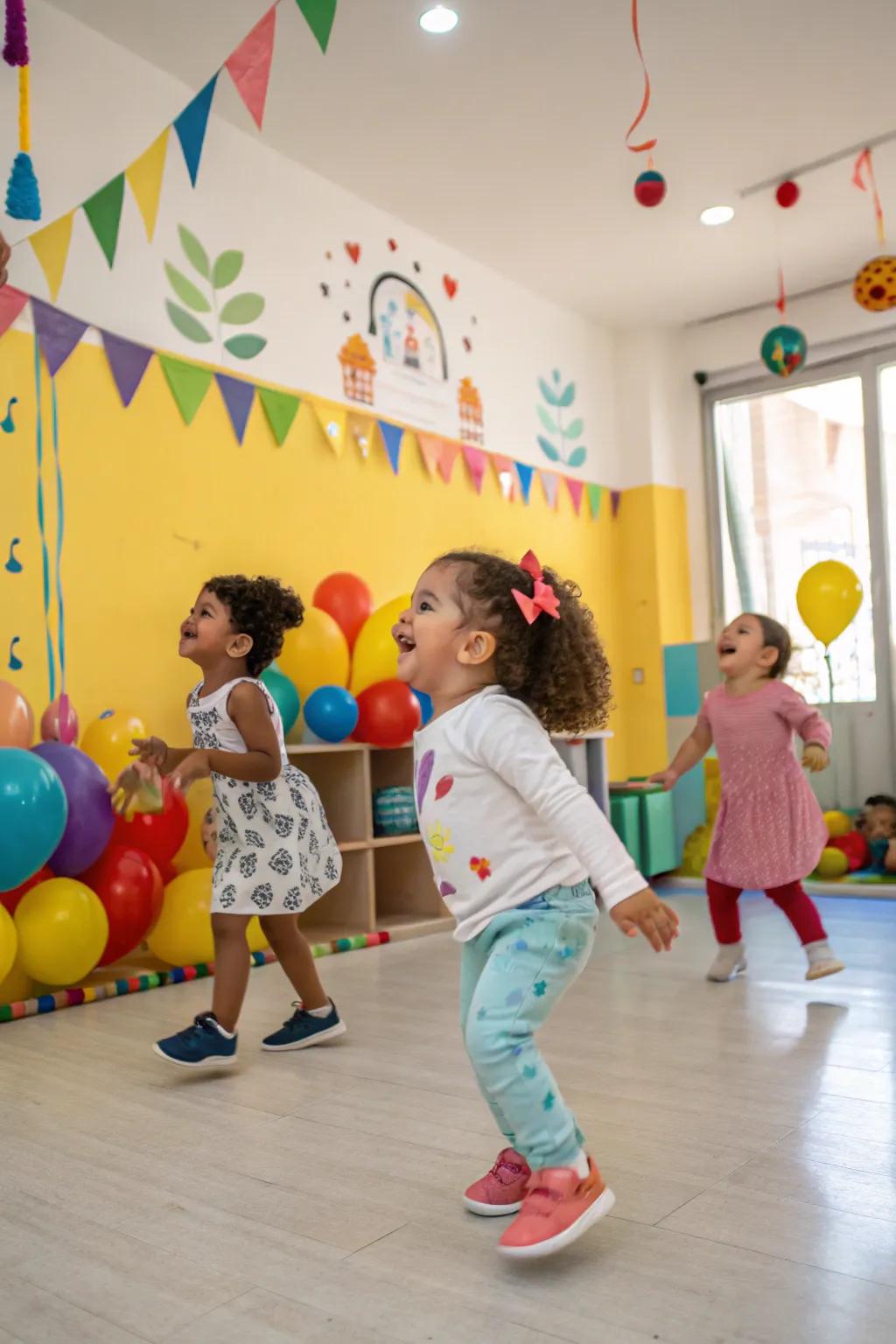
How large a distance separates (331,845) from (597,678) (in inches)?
43.8

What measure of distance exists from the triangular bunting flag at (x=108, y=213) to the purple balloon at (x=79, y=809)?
171cm

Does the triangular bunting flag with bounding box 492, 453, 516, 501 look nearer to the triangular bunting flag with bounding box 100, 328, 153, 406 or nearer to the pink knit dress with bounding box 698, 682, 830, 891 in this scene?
the triangular bunting flag with bounding box 100, 328, 153, 406

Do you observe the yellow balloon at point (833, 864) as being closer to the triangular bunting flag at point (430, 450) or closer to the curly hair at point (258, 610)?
the triangular bunting flag at point (430, 450)

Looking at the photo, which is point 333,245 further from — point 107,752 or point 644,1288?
point 644,1288

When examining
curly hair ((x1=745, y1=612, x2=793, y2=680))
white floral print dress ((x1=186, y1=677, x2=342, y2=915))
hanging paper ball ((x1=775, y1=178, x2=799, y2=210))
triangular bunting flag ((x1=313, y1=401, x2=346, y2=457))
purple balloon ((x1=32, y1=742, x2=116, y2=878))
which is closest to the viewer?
white floral print dress ((x1=186, y1=677, x2=342, y2=915))

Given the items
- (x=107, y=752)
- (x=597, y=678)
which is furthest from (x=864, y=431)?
(x=597, y=678)

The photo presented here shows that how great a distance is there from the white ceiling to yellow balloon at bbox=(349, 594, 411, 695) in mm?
1807

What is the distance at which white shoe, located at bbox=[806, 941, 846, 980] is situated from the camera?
2.92 metres

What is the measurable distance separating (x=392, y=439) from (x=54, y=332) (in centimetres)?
161

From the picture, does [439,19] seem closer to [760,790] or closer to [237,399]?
[237,399]

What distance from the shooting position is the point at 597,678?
1669 millimetres

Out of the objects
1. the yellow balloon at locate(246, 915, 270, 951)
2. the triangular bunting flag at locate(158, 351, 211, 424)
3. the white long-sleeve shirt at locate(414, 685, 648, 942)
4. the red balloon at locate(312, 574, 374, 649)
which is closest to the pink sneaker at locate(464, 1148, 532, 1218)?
the white long-sleeve shirt at locate(414, 685, 648, 942)

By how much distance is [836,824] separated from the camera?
5.38 meters

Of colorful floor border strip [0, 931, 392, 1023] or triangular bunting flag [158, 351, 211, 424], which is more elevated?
triangular bunting flag [158, 351, 211, 424]
